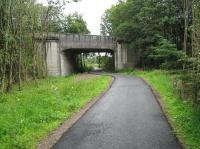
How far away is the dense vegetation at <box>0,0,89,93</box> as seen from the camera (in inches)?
976

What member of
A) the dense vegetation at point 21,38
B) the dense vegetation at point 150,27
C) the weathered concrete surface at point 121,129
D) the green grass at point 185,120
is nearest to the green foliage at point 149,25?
the dense vegetation at point 150,27

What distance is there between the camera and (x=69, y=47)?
49.2 m

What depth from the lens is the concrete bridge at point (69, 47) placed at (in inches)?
1850

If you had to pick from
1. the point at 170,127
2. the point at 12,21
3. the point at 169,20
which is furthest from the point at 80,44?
the point at 170,127

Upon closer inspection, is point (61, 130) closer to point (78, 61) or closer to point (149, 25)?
point (149, 25)

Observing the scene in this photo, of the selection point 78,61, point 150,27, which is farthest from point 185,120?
point 78,61

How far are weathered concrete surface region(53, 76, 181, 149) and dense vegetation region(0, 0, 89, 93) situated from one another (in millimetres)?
9785

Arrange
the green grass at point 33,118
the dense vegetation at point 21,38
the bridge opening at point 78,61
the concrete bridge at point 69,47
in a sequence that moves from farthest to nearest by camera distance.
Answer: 1. the bridge opening at point 78,61
2. the concrete bridge at point 69,47
3. the dense vegetation at point 21,38
4. the green grass at point 33,118

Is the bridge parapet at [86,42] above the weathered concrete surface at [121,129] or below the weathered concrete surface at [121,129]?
above

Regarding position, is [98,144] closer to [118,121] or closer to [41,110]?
[118,121]

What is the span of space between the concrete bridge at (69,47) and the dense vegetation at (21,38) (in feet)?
6.14

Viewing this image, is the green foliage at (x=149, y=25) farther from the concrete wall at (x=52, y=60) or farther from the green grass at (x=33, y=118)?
the green grass at (x=33, y=118)

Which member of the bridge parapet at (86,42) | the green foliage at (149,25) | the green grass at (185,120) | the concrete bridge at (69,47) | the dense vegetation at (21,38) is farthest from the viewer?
the bridge parapet at (86,42)

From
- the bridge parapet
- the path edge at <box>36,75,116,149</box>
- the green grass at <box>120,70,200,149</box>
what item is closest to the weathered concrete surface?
the path edge at <box>36,75,116,149</box>
